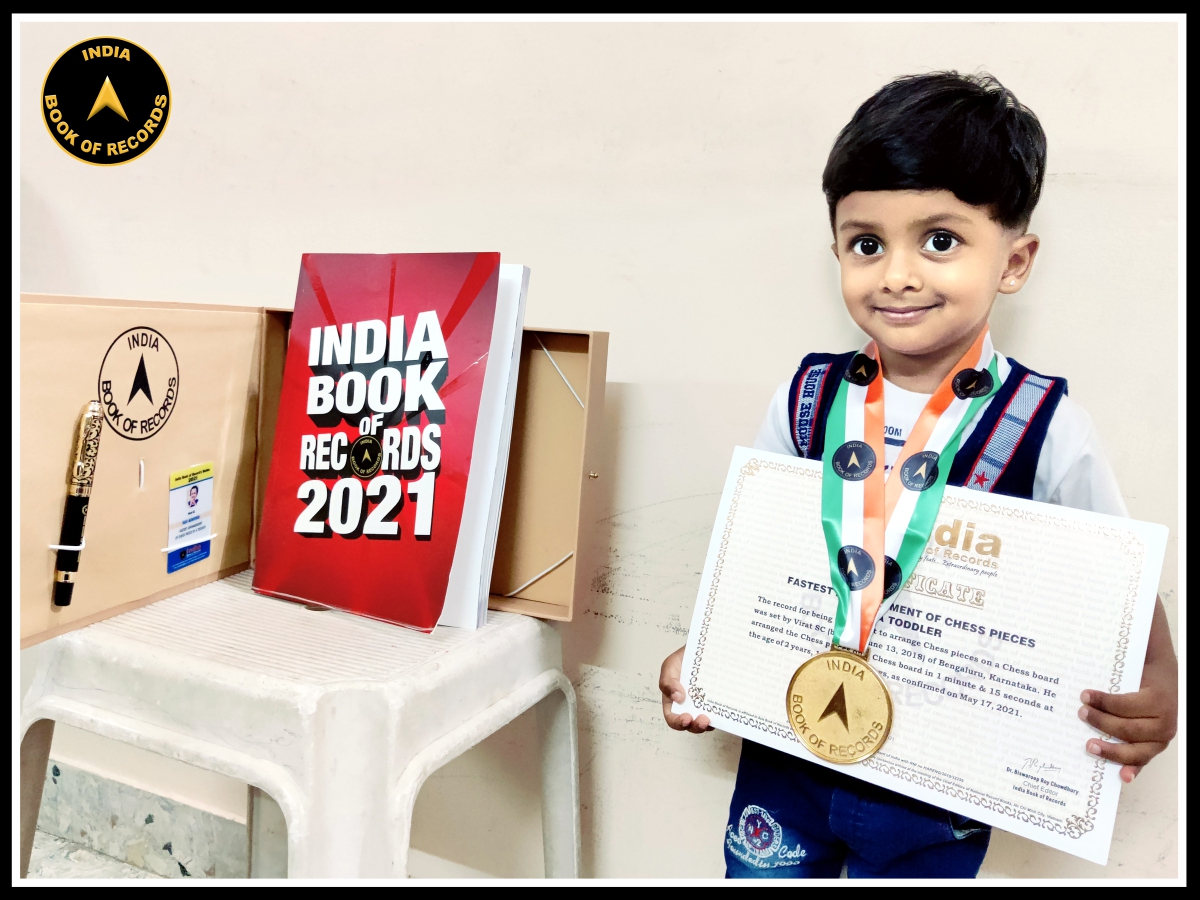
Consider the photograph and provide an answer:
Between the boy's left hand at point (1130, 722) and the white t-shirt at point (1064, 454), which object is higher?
the white t-shirt at point (1064, 454)

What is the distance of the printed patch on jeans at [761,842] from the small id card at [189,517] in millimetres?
615

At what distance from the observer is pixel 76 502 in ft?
2.26

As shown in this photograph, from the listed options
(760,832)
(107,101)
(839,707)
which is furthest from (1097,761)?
(107,101)

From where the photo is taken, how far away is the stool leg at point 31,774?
77 centimetres

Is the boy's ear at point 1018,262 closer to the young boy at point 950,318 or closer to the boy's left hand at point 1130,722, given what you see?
the young boy at point 950,318

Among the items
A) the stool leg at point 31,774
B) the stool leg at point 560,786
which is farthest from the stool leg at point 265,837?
the stool leg at point 560,786

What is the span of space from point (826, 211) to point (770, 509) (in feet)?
1.06

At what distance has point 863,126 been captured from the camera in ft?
2.20

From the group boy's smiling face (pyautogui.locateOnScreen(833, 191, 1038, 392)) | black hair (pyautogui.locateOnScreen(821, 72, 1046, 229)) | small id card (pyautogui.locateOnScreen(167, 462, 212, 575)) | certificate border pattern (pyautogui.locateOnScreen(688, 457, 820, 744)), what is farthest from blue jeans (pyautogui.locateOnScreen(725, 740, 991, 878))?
small id card (pyautogui.locateOnScreen(167, 462, 212, 575))

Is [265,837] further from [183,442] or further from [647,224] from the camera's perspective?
[647,224]

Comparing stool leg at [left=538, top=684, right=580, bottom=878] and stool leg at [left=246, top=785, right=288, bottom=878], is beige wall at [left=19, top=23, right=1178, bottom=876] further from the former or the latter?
stool leg at [left=246, top=785, right=288, bottom=878]

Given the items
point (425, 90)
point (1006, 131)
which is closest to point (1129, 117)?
point (1006, 131)

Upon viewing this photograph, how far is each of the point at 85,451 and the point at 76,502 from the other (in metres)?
0.04
